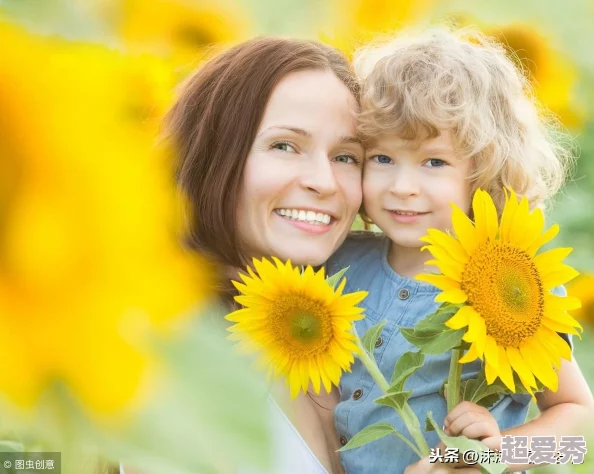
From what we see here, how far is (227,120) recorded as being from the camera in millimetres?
966

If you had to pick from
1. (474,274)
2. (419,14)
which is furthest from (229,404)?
(419,14)

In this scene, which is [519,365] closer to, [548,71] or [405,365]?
[405,365]

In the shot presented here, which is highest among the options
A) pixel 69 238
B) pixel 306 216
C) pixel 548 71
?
pixel 548 71

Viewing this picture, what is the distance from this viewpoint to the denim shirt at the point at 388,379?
88cm

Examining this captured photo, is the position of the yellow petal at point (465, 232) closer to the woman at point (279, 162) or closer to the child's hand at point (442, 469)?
the child's hand at point (442, 469)

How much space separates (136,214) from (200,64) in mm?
949

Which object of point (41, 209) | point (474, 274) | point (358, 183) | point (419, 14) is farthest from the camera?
point (358, 183)

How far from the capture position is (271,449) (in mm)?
92

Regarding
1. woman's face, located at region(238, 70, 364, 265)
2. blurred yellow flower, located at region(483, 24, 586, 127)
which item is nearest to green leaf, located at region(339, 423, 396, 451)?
woman's face, located at region(238, 70, 364, 265)

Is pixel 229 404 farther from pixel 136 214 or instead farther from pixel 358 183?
pixel 358 183

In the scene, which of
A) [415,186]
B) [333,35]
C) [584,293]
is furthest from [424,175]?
[584,293]

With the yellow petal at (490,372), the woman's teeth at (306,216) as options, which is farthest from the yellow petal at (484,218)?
the woman's teeth at (306,216)

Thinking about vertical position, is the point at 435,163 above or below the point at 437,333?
above

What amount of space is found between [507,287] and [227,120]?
0.45m
